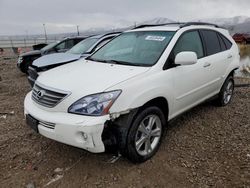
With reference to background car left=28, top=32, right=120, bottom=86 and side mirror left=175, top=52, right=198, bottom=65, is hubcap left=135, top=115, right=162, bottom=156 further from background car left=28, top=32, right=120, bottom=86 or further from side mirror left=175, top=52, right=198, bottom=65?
background car left=28, top=32, right=120, bottom=86

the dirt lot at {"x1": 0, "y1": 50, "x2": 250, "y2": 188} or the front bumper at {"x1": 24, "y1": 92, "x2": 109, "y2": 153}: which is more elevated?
the front bumper at {"x1": 24, "y1": 92, "x2": 109, "y2": 153}

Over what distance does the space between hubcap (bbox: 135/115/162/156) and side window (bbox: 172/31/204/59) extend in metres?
0.97

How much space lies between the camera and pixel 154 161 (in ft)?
10.6

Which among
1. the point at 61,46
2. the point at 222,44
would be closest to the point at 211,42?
the point at 222,44

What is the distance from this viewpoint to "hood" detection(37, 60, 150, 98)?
281cm

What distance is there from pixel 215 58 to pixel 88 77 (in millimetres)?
2449

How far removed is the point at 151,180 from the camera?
287cm

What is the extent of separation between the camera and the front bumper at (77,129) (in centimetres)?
260

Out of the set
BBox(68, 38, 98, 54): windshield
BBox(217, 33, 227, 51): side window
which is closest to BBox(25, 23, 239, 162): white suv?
BBox(217, 33, 227, 51): side window

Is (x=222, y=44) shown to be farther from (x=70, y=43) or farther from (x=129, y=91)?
(x=70, y=43)

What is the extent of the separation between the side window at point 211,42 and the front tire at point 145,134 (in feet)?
5.71

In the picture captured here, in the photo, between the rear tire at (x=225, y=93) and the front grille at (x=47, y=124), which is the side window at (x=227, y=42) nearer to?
the rear tire at (x=225, y=93)

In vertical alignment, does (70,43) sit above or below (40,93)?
below

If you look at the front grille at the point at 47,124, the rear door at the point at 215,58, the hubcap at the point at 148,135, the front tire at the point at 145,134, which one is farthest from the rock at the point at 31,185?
the rear door at the point at 215,58
